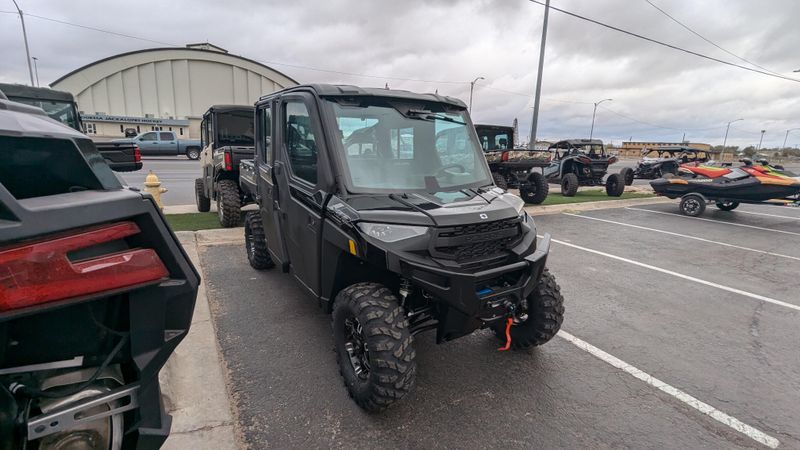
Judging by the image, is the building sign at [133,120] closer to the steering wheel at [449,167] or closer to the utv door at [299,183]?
the utv door at [299,183]

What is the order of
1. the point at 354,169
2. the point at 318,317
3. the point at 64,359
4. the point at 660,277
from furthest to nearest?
the point at 660,277 → the point at 318,317 → the point at 354,169 → the point at 64,359

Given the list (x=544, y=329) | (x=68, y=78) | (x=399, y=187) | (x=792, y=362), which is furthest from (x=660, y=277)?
(x=68, y=78)

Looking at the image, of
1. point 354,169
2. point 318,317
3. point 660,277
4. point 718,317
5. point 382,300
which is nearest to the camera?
point 382,300

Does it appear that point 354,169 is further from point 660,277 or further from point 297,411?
point 660,277

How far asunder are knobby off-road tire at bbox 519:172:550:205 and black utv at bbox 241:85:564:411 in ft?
26.7

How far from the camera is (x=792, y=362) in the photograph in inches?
134

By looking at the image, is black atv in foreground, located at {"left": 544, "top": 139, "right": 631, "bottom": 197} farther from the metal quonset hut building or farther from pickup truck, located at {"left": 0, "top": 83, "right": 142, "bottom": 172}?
the metal quonset hut building

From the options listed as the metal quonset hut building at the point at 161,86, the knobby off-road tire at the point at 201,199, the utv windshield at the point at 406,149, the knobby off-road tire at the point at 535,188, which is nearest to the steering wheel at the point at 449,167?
the utv windshield at the point at 406,149

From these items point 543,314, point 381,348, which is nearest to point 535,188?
point 543,314

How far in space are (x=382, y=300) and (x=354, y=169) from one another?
1010 mm

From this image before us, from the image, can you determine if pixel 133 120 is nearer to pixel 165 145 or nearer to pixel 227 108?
pixel 165 145

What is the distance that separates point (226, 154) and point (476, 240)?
592 cm

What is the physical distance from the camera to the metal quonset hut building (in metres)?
41.9

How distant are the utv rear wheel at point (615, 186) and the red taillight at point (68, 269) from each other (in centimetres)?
1520
